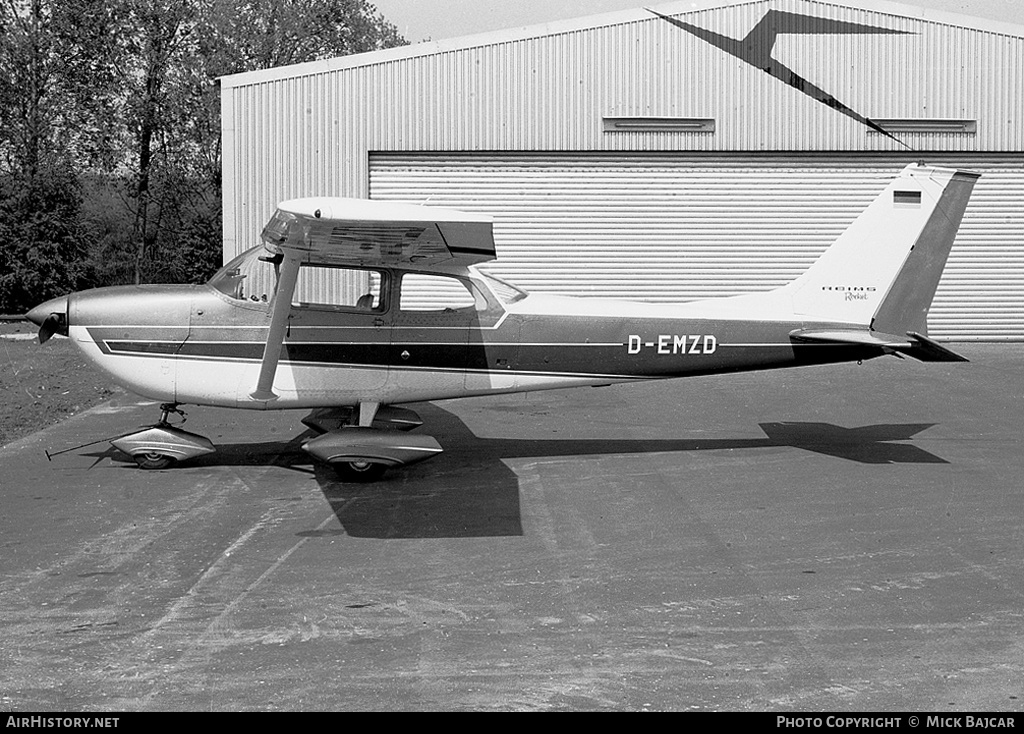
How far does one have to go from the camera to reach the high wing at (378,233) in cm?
783

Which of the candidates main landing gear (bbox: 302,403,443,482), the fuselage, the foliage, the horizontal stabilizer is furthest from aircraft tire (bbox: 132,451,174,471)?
the foliage

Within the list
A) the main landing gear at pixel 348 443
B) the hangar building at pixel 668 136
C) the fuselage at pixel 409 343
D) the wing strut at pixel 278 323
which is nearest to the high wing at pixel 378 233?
the wing strut at pixel 278 323

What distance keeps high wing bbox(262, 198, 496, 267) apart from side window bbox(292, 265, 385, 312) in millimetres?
238

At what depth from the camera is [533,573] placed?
22.5 ft

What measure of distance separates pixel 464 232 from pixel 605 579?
9.67 ft

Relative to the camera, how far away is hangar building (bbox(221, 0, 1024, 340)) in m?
19.2

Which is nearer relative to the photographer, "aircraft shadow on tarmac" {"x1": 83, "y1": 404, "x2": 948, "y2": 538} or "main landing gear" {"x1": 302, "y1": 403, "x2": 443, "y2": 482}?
"aircraft shadow on tarmac" {"x1": 83, "y1": 404, "x2": 948, "y2": 538}

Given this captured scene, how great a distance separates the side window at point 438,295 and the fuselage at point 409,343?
21 mm

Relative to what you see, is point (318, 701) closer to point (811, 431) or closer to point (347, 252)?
point (347, 252)

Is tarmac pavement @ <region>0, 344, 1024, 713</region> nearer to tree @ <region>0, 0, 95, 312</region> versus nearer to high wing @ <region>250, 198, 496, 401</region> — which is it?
high wing @ <region>250, 198, 496, 401</region>

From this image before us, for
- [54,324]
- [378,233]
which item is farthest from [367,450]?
[54,324]

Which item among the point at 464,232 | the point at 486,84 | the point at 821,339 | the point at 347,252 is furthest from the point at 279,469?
the point at 486,84

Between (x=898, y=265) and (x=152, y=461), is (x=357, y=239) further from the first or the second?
(x=898, y=265)

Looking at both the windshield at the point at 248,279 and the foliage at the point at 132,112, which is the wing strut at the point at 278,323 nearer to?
the windshield at the point at 248,279
